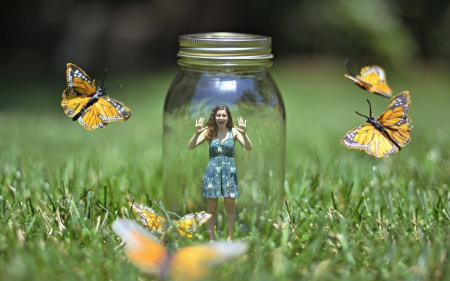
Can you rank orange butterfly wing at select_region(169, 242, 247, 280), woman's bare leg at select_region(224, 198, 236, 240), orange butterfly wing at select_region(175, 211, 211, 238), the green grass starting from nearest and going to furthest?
orange butterfly wing at select_region(169, 242, 247, 280), the green grass, orange butterfly wing at select_region(175, 211, 211, 238), woman's bare leg at select_region(224, 198, 236, 240)

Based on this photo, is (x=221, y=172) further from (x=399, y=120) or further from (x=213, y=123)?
(x=399, y=120)

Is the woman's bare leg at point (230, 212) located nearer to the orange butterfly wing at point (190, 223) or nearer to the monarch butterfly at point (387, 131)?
the orange butterfly wing at point (190, 223)

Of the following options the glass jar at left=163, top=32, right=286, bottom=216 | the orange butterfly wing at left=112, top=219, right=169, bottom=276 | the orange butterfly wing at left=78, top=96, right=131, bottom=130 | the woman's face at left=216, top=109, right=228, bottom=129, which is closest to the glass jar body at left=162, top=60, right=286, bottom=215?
the glass jar at left=163, top=32, right=286, bottom=216

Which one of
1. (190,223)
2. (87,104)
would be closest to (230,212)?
(190,223)

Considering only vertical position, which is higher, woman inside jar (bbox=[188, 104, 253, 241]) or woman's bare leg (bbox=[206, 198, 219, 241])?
woman inside jar (bbox=[188, 104, 253, 241])

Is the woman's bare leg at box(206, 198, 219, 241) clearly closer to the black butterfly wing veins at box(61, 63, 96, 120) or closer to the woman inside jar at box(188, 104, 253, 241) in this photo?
the woman inside jar at box(188, 104, 253, 241)

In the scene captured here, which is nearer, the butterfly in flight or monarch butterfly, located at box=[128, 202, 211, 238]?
monarch butterfly, located at box=[128, 202, 211, 238]

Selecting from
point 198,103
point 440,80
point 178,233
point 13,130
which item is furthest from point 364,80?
point 440,80
